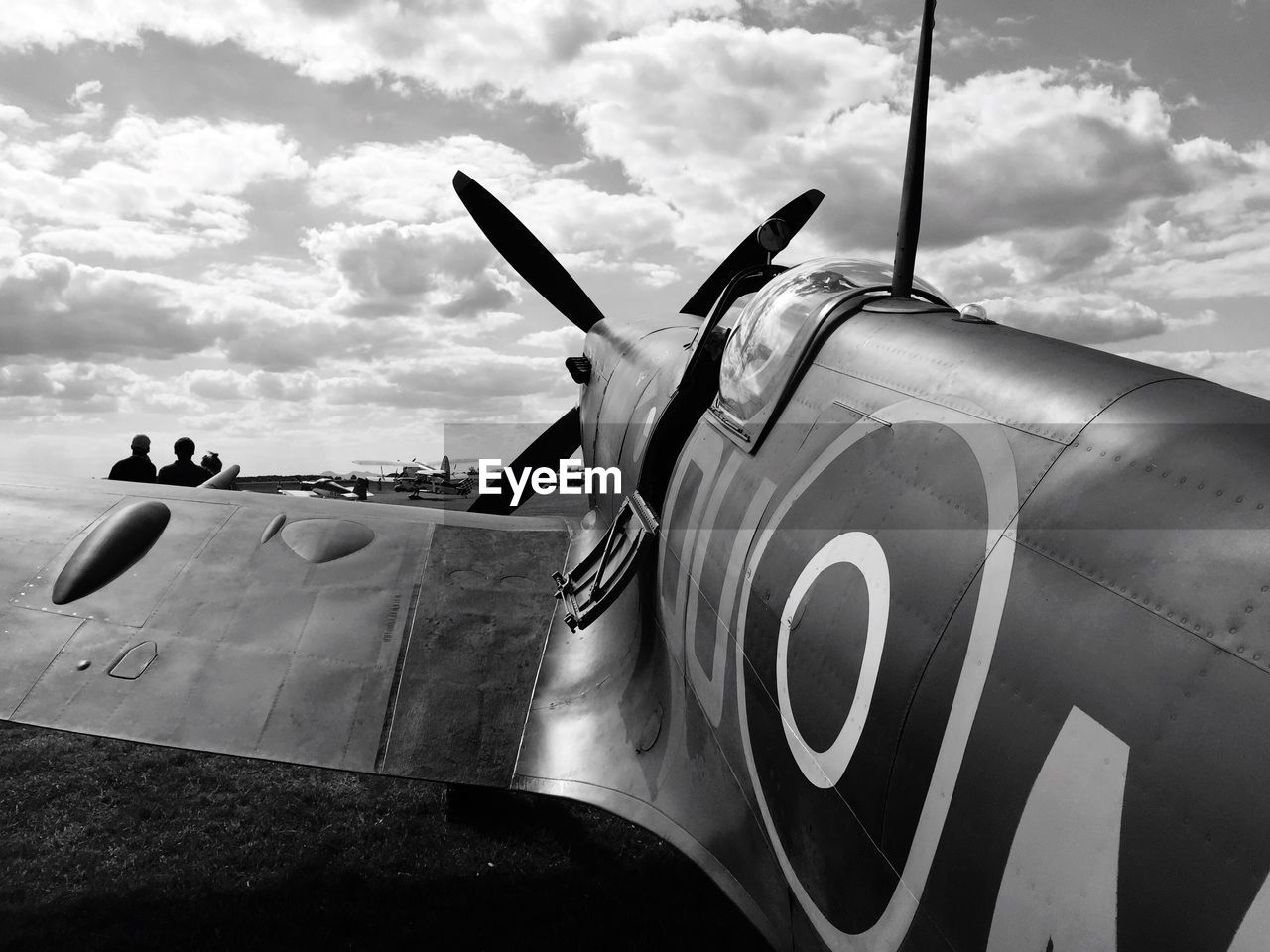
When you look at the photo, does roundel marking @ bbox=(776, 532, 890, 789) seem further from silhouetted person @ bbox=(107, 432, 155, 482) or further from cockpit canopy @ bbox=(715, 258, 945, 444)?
silhouetted person @ bbox=(107, 432, 155, 482)

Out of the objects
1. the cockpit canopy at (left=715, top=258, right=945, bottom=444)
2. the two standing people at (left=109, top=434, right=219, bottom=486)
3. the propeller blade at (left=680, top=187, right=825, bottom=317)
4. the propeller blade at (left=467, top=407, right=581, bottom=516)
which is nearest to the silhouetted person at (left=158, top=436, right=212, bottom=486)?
the two standing people at (left=109, top=434, right=219, bottom=486)

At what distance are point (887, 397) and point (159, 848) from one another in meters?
5.13

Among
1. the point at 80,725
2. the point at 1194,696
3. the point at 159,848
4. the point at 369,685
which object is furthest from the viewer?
the point at 159,848

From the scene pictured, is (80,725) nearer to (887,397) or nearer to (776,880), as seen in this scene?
Answer: (776,880)

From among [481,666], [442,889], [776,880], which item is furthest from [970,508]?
[442,889]

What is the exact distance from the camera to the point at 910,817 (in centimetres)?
205

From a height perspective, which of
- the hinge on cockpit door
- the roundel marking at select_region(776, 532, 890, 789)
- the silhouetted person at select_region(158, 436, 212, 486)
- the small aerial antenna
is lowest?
the silhouetted person at select_region(158, 436, 212, 486)

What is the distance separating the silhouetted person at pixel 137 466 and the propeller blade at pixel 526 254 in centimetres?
428

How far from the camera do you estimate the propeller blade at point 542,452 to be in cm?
1030

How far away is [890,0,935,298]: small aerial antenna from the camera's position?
341cm

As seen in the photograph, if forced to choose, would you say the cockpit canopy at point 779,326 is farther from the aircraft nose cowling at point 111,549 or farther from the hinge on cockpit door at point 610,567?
the aircraft nose cowling at point 111,549

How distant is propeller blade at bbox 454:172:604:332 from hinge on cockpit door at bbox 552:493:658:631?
6.07m

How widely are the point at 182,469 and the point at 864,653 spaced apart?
8.42 metres

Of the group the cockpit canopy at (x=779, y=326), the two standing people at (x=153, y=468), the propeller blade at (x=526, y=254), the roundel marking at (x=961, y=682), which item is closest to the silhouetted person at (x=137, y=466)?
the two standing people at (x=153, y=468)
